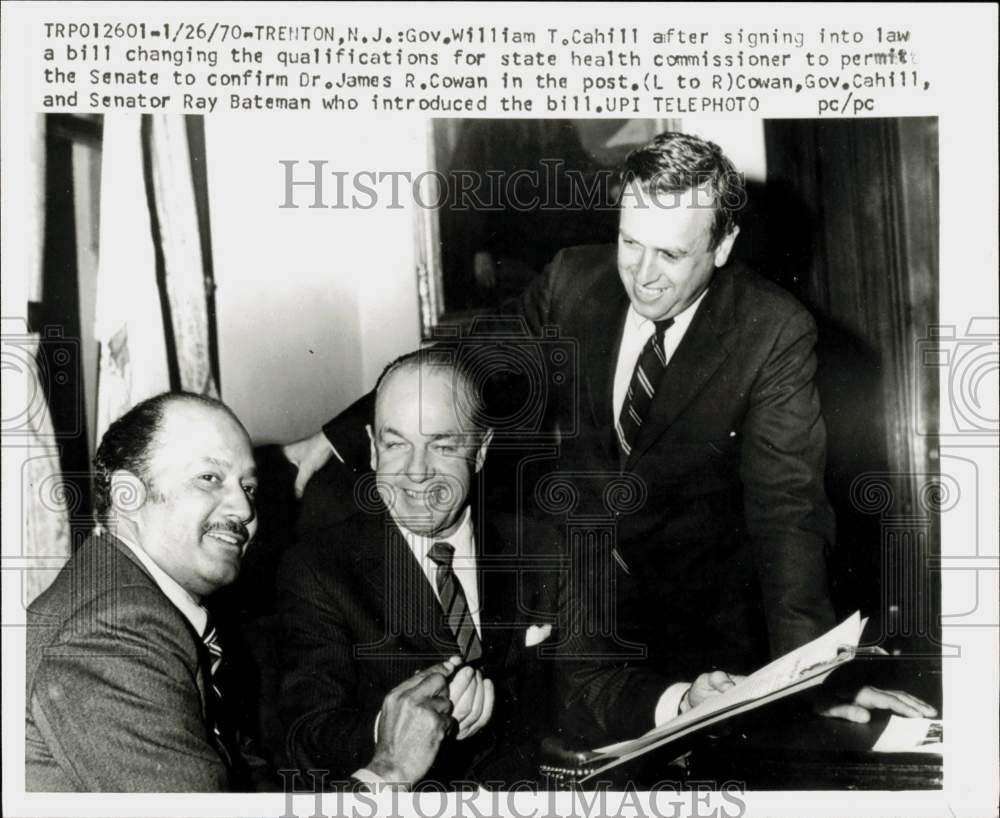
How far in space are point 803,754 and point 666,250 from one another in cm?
68

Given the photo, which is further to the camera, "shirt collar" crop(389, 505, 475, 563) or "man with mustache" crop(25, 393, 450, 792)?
"shirt collar" crop(389, 505, 475, 563)

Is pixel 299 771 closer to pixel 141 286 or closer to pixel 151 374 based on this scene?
pixel 151 374

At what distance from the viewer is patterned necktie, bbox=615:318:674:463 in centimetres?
118

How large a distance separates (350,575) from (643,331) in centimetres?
51

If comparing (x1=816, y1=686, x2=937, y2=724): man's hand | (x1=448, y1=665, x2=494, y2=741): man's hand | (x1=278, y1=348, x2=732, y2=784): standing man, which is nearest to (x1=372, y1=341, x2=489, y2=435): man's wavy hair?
(x1=278, y1=348, x2=732, y2=784): standing man

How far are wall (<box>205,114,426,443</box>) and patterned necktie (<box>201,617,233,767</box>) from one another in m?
0.27

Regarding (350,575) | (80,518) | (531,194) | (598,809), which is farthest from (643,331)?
(80,518)

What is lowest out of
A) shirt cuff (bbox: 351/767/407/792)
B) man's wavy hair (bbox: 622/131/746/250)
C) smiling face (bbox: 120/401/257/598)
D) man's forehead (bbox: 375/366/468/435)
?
shirt cuff (bbox: 351/767/407/792)

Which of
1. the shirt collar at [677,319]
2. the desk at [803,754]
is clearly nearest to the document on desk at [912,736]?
the desk at [803,754]

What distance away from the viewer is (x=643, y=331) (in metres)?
1.19

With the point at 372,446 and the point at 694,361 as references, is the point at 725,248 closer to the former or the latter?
the point at 694,361

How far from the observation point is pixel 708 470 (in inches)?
46.3

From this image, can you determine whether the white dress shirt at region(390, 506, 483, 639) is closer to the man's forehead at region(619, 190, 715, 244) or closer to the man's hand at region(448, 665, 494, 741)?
the man's hand at region(448, 665, 494, 741)

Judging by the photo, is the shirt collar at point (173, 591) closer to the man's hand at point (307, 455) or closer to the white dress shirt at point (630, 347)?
the man's hand at point (307, 455)
